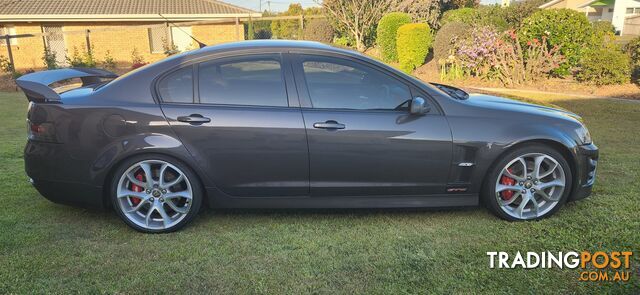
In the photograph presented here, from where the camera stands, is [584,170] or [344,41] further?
[344,41]

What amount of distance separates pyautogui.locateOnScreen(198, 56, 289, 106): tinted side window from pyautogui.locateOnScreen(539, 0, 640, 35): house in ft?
92.6

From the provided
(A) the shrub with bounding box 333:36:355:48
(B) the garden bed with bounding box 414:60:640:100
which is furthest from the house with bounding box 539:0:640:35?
(B) the garden bed with bounding box 414:60:640:100

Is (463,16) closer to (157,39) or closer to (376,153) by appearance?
(376,153)

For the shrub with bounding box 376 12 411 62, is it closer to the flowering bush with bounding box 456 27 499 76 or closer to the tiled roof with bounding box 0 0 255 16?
the flowering bush with bounding box 456 27 499 76

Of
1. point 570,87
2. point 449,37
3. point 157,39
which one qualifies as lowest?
point 570,87

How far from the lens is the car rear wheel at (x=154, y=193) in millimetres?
3521

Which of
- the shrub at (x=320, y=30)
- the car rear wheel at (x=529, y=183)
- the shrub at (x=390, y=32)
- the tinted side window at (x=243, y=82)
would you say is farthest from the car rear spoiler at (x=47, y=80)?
the shrub at (x=320, y=30)

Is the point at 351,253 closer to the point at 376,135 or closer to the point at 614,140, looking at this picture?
the point at 376,135

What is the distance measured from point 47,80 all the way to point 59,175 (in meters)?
0.83

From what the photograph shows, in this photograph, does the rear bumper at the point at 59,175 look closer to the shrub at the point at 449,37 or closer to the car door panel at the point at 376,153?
the car door panel at the point at 376,153

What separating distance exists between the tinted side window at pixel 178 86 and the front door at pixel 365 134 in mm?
826

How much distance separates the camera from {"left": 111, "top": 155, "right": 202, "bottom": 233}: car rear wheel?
3.52m

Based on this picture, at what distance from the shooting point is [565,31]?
35.1 ft

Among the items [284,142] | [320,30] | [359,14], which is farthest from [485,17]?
[284,142]
